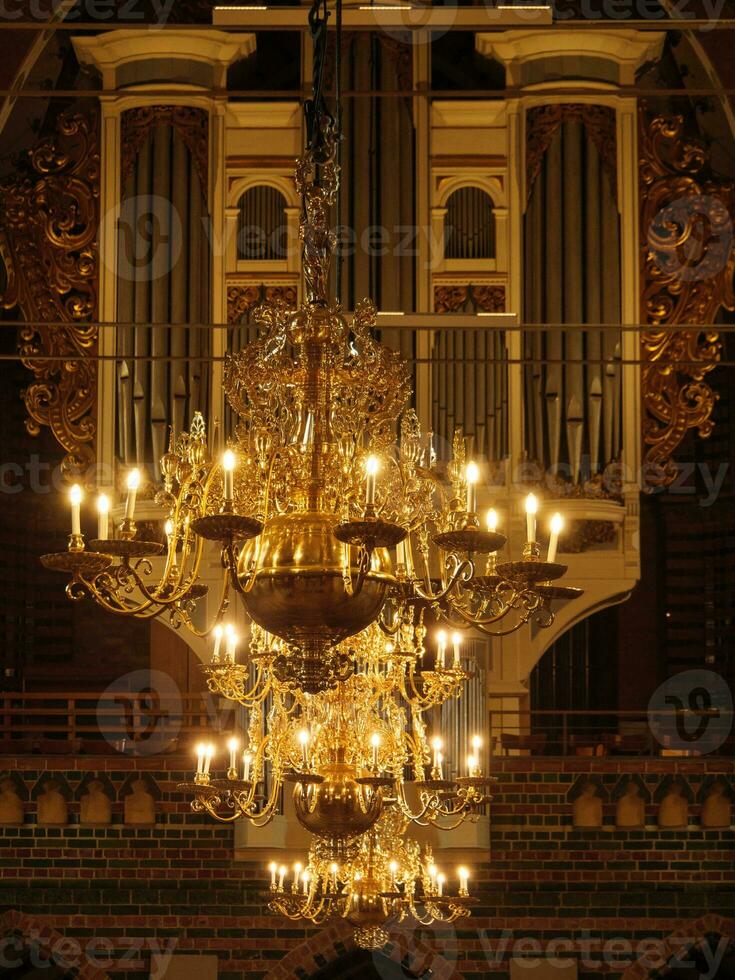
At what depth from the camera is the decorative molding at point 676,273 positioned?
15.3 meters

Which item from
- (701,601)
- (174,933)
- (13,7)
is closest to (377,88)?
(13,7)

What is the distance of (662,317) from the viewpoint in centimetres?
1541

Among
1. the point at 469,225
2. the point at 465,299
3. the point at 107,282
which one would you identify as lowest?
the point at 465,299

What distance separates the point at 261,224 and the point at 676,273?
10.7 ft

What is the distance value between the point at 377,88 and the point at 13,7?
2865 millimetres

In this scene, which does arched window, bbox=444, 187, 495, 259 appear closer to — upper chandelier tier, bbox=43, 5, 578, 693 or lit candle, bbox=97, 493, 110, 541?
upper chandelier tier, bbox=43, 5, 578, 693

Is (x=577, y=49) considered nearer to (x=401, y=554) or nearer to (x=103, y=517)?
(x=401, y=554)

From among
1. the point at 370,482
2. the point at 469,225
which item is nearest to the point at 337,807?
the point at 370,482

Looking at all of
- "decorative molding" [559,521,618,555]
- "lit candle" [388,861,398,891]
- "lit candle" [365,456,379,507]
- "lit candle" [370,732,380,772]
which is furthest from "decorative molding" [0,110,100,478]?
"lit candle" [365,456,379,507]

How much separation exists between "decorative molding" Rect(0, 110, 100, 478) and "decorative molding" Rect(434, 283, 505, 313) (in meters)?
2.70

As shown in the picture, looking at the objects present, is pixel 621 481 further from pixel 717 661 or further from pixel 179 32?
pixel 179 32

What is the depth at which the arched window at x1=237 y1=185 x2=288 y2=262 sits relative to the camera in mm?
15383

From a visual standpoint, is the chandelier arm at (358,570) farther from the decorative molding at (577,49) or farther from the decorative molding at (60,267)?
the decorative molding at (577,49)

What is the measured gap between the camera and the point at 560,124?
50.6ft
